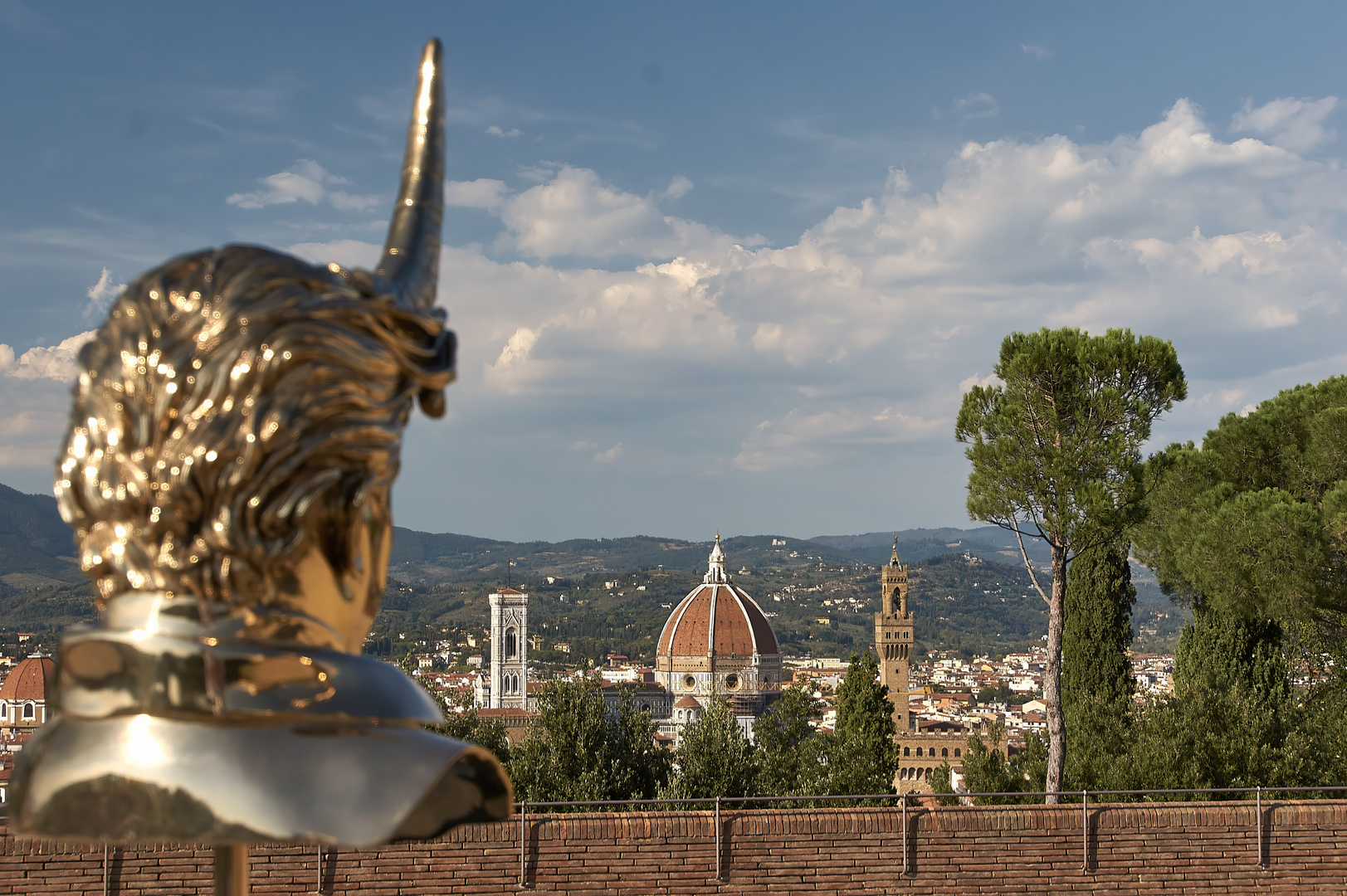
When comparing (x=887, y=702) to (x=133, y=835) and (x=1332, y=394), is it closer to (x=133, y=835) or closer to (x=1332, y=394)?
(x=1332, y=394)

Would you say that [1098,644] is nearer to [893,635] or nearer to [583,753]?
[583,753]

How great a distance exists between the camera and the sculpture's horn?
1.53 metres

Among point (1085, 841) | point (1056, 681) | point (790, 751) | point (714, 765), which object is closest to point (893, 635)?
point (790, 751)

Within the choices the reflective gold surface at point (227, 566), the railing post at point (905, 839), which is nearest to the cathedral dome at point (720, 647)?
the railing post at point (905, 839)

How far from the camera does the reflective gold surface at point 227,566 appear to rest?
4.19 feet

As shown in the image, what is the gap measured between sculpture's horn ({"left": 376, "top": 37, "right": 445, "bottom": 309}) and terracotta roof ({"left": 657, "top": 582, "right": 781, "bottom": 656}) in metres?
79.5

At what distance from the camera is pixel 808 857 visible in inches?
393

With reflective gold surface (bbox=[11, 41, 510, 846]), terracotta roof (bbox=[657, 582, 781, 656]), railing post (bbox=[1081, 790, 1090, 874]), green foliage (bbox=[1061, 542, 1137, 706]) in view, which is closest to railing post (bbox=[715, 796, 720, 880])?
railing post (bbox=[1081, 790, 1090, 874])

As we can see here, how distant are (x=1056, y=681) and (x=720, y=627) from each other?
65.4 m

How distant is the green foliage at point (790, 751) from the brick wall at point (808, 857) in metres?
3.34

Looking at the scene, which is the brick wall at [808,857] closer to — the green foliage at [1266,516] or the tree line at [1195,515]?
the tree line at [1195,515]

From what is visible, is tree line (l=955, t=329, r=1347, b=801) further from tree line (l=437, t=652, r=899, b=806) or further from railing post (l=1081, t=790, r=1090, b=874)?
railing post (l=1081, t=790, r=1090, b=874)

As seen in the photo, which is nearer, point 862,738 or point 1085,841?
point 1085,841

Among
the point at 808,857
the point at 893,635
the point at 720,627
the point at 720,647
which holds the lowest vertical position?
the point at 720,647
